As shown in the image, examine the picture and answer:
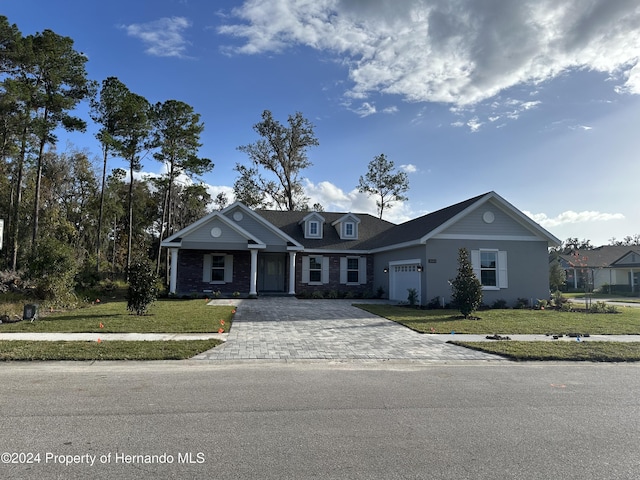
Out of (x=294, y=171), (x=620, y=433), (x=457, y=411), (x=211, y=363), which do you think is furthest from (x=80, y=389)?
(x=294, y=171)

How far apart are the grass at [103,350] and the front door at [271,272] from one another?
16457mm

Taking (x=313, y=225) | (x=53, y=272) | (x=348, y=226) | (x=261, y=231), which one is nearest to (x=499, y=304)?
(x=348, y=226)

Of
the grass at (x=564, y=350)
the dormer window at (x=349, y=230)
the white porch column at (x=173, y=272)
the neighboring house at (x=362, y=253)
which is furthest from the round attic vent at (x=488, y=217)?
the white porch column at (x=173, y=272)

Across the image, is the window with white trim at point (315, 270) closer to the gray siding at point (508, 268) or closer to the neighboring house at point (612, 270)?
the gray siding at point (508, 268)

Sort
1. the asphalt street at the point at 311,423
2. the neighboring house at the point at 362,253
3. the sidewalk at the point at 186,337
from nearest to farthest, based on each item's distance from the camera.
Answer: the asphalt street at the point at 311,423, the sidewalk at the point at 186,337, the neighboring house at the point at 362,253

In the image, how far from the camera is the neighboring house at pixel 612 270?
4041 centimetres

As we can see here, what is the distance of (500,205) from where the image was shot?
19766 millimetres

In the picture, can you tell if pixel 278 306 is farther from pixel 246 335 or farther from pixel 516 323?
pixel 516 323

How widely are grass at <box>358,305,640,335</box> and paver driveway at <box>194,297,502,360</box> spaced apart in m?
1.11

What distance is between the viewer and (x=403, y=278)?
2153 cm

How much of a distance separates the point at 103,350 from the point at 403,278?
15646mm

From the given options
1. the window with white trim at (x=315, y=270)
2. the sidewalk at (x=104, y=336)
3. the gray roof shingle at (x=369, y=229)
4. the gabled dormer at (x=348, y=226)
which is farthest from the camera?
the gabled dormer at (x=348, y=226)

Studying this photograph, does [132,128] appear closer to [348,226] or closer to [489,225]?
[348,226]

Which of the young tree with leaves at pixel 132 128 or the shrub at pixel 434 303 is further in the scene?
the young tree with leaves at pixel 132 128
